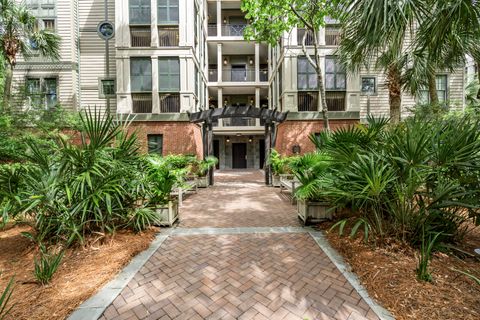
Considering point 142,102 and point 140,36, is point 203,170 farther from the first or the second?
point 140,36

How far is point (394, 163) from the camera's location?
350 centimetres

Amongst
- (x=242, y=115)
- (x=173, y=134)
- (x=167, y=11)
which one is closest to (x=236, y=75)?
(x=167, y=11)

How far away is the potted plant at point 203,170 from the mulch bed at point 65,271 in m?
5.60

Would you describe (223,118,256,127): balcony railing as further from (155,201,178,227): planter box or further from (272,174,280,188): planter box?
(155,201,178,227): planter box

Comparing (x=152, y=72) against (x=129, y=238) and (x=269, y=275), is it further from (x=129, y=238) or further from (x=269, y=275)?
(x=269, y=275)

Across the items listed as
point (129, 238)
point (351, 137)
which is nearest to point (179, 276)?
point (129, 238)

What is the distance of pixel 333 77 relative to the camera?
12.4 metres

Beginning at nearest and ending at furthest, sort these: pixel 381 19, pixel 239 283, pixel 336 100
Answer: pixel 239 283, pixel 381 19, pixel 336 100

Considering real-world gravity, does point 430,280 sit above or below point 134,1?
below

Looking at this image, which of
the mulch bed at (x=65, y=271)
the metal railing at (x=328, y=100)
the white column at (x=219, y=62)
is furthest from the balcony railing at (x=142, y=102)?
the mulch bed at (x=65, y=271)

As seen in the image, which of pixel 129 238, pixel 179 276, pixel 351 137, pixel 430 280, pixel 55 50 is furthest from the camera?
pixel 55 50

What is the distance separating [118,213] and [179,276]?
198 centimetres

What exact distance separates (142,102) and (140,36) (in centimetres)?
384

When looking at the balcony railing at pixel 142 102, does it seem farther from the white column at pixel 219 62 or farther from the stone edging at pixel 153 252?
the stone edging at pixel 153 252
